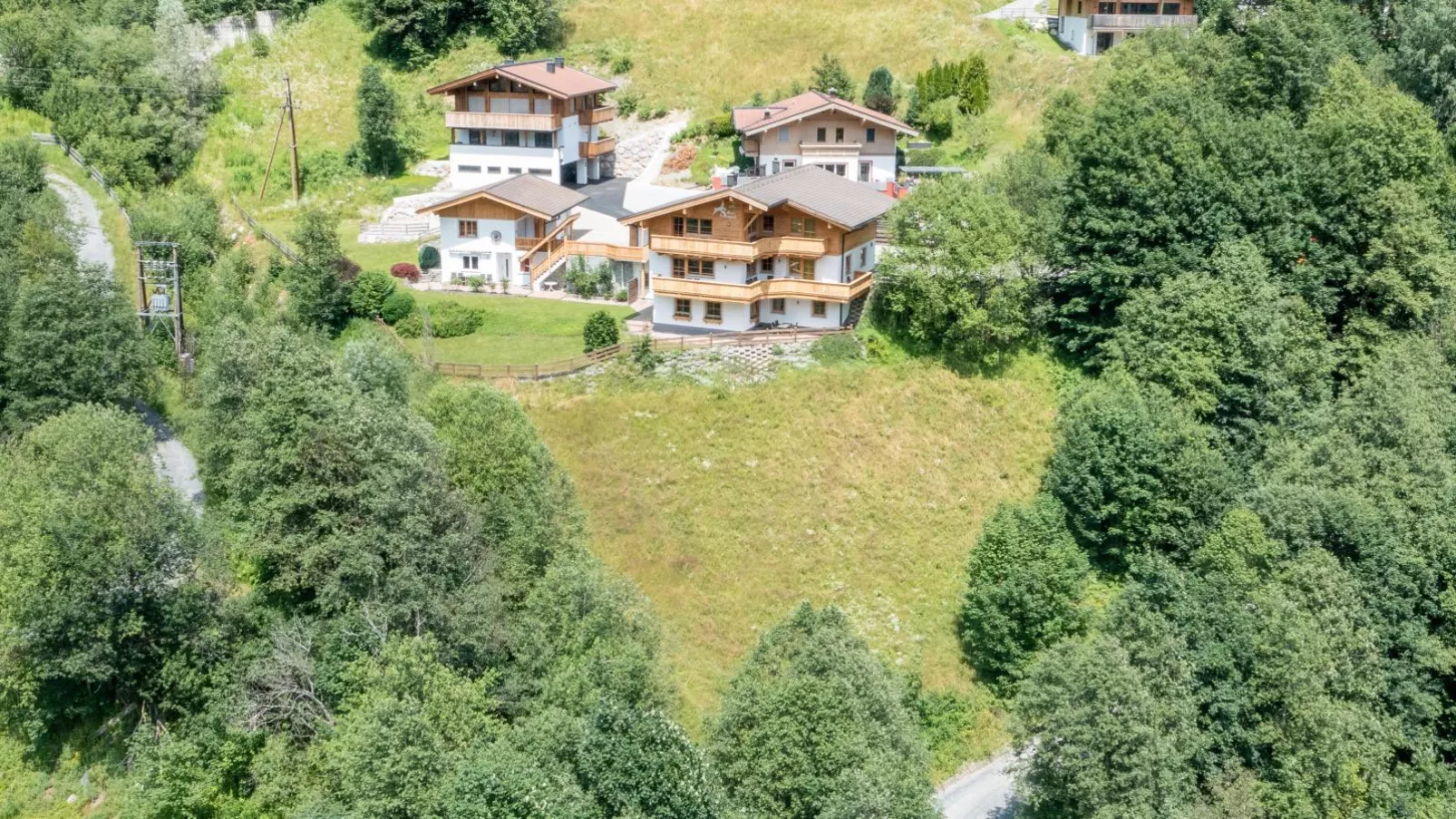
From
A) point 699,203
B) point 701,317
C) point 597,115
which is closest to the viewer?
point 699,203

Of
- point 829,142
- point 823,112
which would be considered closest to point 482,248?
point 823,112

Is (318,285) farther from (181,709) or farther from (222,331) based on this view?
(181,709)

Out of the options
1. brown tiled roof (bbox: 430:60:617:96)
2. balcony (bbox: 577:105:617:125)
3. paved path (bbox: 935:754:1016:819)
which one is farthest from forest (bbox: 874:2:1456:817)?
balcony (bbox: 577:105:617:125)

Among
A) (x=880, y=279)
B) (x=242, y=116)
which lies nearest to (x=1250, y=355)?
(x=880, y=279)

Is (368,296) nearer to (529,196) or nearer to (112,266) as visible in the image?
(529,196)

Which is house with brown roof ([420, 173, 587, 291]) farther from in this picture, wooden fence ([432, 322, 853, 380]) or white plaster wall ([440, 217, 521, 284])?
wooden fence ([432, 322, 853, 380])

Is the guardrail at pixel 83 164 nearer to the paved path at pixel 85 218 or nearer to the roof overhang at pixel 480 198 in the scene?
the paved path at pixel 85 218
